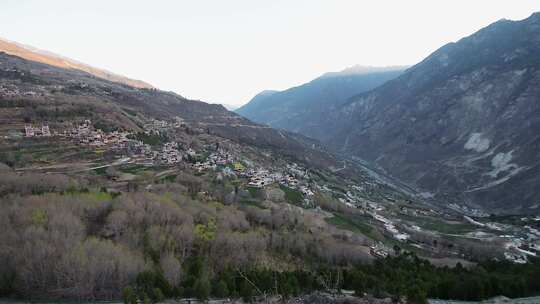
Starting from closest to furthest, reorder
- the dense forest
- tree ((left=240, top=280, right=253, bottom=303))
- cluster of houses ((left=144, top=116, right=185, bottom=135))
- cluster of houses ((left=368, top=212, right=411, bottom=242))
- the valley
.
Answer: tree ((left=240, top=280, right=253, bottom=303))
the dense forest
the valley
cluster of houses ((left=368, top=212, right=411, bottom=242))
cluster of houses ((left=144, top=116, right=185, bottom=135))

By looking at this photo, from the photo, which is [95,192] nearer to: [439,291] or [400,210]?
[439,291]

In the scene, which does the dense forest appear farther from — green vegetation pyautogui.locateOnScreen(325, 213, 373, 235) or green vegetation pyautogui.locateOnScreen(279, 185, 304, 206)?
green vegetation pyautogui.locateOnScreen(279, 185, 304, 206)

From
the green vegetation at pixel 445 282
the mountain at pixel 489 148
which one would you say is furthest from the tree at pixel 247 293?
the mountain at pixel 489 148

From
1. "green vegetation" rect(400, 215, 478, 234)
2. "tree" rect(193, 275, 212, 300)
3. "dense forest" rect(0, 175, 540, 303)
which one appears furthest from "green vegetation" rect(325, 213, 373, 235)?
"tree" rect(193, 275, 212, 300)

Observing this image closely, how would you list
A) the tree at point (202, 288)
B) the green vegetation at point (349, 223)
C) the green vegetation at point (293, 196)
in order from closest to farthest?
the tree at point (202, 288)
the green vegetation at point (349, 223)
the green vegetation at point (293, 196)

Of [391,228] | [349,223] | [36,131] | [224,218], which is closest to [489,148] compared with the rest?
[391,228]

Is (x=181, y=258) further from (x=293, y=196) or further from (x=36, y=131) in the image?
(x=36, y=131)

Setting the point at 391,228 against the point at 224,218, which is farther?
the point at 391,228

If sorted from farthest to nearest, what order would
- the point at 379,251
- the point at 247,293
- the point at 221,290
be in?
1. the point at 379,251
2. the point at 221,290
3. the point at 247,293

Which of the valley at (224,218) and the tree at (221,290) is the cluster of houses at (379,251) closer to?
the valley at (224,218)

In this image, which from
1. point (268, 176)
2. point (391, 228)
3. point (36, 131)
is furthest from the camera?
point (268, 176)

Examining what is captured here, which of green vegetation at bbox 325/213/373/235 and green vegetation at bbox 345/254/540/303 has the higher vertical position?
green vegetation at bbox 345/254/540/303

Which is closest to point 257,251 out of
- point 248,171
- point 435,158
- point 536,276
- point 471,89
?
point 536,276
